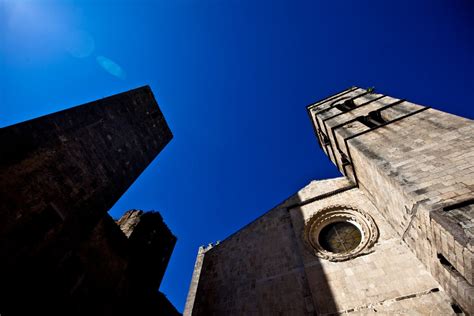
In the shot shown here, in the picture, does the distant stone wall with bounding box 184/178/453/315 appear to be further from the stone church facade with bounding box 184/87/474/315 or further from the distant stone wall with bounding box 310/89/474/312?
the distant stone wall with bounding box 310/89/474/312

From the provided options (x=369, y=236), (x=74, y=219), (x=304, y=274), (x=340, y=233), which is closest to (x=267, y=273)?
(x=304, y=274)

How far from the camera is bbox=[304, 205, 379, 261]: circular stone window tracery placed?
8117mm

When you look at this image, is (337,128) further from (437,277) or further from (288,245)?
(437,277)

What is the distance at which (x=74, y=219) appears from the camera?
6.04 metres

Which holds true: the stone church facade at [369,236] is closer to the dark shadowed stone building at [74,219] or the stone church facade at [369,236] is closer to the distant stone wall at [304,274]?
the distant stone wall at [304,274]

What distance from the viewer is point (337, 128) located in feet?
35.8

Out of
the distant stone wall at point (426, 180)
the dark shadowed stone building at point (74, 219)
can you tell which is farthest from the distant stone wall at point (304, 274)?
the dark shadowed stone building at point (74, 219)

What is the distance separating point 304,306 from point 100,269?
594 centimetres

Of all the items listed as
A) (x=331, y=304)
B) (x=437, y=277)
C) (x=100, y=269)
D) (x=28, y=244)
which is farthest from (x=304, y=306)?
(x=28, y=244)

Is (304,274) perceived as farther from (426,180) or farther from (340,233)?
(426,180)

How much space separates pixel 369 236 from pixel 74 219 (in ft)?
29.1

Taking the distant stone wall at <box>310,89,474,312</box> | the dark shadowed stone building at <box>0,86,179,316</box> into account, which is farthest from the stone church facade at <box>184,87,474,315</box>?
the dark shadowed stone building at <box>0,86,179,316</box>

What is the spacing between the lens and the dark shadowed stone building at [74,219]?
4.59m

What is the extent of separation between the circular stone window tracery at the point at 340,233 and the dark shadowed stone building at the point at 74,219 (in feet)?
20.3
